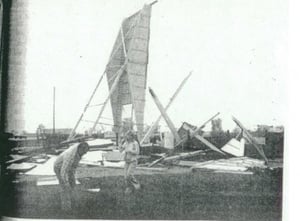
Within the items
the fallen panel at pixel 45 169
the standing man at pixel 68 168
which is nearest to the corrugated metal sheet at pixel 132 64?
the standing man at pixel 68 168

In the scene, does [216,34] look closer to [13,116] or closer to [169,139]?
[169,139]

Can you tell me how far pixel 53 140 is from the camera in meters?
2.95

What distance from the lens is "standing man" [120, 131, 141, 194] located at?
9.75 feet

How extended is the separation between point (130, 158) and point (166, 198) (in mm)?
289

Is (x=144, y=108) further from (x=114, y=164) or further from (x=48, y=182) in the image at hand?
(x=48, y=182)

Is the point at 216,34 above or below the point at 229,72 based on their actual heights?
above

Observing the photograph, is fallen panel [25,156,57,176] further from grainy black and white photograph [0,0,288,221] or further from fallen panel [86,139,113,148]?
fallen panel [86,139,113,148]

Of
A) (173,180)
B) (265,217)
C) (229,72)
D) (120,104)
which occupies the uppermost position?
(229,72)

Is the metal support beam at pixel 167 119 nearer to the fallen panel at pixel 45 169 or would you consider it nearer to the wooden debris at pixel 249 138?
the wooden debris at pixel 249 138

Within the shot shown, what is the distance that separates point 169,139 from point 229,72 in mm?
491

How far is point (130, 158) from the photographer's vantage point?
2.99m

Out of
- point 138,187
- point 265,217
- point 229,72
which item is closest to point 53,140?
point 138,187

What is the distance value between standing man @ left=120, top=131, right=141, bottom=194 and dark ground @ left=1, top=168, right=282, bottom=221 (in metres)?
0.03

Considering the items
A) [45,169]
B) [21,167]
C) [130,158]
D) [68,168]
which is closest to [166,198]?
[130,158]
